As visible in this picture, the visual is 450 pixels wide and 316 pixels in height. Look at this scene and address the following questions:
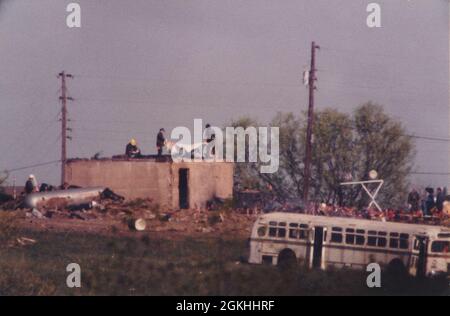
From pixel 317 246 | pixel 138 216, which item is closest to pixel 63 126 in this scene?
pixel 138 216

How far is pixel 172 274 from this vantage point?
1498 centimetres

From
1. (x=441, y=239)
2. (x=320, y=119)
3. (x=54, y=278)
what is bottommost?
(x=54, y=278)

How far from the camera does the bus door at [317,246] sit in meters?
16.3

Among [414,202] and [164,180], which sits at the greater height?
[164,180]

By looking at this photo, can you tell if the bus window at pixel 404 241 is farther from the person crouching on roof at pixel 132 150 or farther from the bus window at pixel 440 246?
the person crouching on roof at pixel 132 150

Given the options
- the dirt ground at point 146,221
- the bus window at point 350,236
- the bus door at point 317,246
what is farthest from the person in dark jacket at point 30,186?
the bus window at point 350,236

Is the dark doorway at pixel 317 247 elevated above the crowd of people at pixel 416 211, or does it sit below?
below


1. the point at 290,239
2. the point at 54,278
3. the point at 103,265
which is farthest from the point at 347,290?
the point at 54,278

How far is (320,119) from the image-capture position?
22.7 metres

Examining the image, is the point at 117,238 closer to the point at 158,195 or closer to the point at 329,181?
the point at 158,195

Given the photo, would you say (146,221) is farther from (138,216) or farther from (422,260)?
(422,260)

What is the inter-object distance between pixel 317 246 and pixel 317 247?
0.9 inches

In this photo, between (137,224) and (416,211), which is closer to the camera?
(416,211)

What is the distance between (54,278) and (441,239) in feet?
29.6
